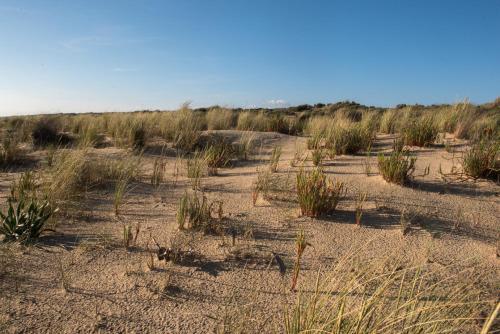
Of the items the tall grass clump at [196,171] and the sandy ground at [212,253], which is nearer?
the sandy ground at [212,253]

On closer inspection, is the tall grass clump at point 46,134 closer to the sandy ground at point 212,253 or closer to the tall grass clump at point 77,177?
the tall grass clump at point 77,177

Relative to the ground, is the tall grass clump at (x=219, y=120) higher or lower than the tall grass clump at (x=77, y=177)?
higher

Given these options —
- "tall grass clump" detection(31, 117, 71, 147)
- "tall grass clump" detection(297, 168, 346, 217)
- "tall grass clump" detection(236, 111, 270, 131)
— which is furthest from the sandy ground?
"tall grass clump" detection(236, 111, 270, 131)

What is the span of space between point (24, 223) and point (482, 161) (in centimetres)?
486

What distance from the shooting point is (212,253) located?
10.4 ft

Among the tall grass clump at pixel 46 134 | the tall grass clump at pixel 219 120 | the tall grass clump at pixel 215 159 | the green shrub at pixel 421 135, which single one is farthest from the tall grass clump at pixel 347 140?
the tall grass clump at pixel 46 134

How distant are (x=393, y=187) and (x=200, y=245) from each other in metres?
2.47

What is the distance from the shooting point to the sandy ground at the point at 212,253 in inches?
93.7

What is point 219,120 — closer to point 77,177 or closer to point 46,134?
point 46,134

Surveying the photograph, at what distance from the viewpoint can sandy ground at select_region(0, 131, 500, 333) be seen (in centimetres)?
238

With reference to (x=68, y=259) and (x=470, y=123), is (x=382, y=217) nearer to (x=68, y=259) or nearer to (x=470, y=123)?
(x=68, y=259)

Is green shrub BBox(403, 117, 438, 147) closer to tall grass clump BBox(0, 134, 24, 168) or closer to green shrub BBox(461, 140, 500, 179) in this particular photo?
green shrub BBox(461, 140, 500, 179)

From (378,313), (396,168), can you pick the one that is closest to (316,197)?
(396,168)

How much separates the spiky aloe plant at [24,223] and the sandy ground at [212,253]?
12 centimetres
